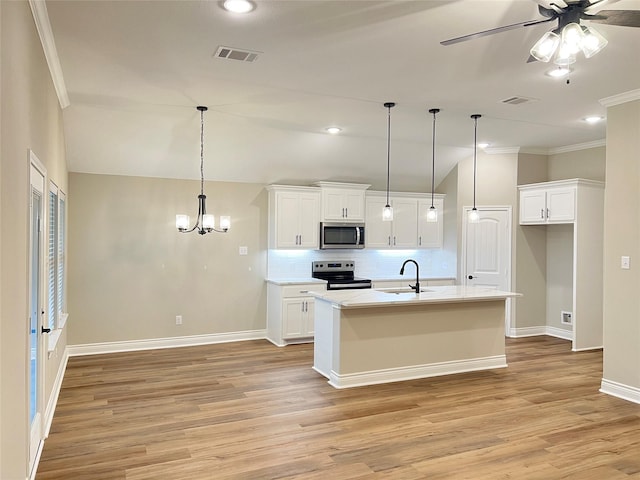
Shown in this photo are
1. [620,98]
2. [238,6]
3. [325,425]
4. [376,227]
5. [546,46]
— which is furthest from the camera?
[376,227]

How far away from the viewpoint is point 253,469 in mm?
3154

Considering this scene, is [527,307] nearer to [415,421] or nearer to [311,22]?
[415,421]

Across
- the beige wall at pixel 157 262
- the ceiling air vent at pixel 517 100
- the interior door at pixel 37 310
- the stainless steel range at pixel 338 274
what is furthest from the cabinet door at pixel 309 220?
the interior door at pixel 37 310

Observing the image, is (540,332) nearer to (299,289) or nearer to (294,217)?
(299,289)

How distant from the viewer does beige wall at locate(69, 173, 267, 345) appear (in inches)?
242

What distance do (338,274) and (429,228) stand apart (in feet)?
5.72

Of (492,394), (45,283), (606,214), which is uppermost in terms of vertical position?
(606,214)

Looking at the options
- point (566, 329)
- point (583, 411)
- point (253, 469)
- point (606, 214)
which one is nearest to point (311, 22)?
point (253, 469)

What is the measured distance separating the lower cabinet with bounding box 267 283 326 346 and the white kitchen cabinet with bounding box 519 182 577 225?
3.12 meters

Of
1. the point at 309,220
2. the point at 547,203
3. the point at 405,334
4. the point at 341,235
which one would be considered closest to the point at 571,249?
the point at 547,203

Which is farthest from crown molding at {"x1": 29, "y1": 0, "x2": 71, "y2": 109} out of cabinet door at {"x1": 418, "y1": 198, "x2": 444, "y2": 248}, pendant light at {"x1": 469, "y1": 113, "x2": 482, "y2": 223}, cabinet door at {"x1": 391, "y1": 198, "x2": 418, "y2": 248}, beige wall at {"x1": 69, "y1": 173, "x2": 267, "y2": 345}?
cabinet door at {"x1": 418, "y1": 198, "x2": 444, "y2": 248}

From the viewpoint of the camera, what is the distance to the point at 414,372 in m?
5.19

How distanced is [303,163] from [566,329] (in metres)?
4.50

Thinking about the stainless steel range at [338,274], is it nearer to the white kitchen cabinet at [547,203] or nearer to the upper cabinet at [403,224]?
the upper cabinet at [403,224]
